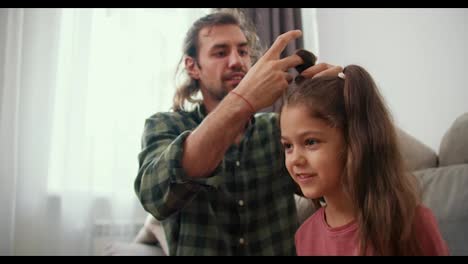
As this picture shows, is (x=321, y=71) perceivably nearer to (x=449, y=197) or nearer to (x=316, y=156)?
(x=316, y=156)

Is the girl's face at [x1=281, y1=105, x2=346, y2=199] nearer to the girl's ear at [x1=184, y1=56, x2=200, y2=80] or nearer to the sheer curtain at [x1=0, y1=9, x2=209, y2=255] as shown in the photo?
the girl's ear at [x1=184, y1=56, x2=200, y2=80]

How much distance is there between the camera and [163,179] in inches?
25.3

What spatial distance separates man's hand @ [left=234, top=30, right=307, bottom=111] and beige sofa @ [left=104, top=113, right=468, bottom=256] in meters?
0.28

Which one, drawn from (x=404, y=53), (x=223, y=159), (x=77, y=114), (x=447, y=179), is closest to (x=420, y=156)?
(x=447, y=179)

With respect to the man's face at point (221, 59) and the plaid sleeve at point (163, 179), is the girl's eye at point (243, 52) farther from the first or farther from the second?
the plaid sleeve at point (163, 179)

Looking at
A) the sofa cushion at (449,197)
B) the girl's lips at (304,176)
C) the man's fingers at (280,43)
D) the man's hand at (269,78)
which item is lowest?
the sofa cushion at (449,197)

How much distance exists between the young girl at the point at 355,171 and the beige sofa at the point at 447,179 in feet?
0.70

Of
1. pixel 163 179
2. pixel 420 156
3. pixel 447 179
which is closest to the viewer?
pixel 163 179

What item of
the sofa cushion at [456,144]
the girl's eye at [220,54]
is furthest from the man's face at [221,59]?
the sofa cushion at [456,144]

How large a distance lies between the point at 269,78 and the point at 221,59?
0.31 metres

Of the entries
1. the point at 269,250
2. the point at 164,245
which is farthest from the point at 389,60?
the point at 164,245

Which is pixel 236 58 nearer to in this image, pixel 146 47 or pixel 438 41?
pixel 438 41

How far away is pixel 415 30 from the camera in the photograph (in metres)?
1.01

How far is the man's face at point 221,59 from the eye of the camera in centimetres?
77
